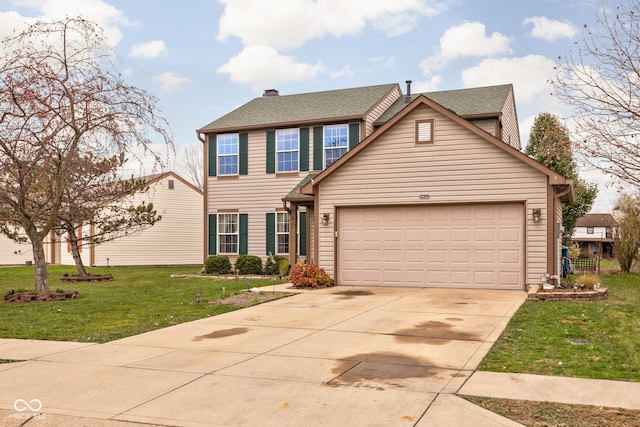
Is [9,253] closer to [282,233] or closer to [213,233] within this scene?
[213,233]

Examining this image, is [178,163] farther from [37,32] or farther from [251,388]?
[251,388]

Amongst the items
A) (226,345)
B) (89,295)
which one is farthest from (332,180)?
(226,345)

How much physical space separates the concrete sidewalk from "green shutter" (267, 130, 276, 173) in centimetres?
1236

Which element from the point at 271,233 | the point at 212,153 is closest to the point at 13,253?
the point at 212,153

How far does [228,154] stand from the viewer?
77.6 ft

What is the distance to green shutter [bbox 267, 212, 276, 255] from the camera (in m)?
22.5

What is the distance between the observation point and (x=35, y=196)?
15523 mm

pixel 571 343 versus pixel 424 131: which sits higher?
pixel 424 131

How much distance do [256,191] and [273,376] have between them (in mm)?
16696

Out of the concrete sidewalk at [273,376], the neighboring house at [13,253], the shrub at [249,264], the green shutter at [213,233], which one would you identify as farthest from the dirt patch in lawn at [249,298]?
the neighboring house at [13,253]

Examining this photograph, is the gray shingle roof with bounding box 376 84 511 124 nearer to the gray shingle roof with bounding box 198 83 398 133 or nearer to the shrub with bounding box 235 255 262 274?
the gray shingle roof with bounding box 198 83 398 133

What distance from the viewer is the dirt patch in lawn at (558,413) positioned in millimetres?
4969

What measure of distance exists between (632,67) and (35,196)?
46.4 feet

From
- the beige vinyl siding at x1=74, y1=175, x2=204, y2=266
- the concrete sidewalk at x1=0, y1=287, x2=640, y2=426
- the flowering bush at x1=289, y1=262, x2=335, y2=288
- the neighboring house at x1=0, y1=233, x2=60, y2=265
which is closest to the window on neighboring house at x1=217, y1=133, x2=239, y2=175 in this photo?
the flowering bush at x1=289, y1=262, x2=335, y2=288
